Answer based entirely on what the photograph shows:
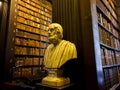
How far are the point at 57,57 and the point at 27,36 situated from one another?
180 cm

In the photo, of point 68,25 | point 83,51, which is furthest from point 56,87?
point 68,25

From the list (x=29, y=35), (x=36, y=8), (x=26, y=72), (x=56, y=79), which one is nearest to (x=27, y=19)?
(x=29, y=35)

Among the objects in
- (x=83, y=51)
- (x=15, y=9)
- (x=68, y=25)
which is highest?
(x=15, y=9)

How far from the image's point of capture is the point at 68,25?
159cm

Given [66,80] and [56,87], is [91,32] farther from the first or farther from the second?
[56,87]

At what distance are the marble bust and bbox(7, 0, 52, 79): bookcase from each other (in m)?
1.03

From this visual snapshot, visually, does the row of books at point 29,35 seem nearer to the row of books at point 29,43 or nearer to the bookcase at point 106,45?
the row of books at point 29,43

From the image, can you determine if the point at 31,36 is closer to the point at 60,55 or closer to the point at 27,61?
the point at 27,61

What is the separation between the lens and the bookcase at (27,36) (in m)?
2.39

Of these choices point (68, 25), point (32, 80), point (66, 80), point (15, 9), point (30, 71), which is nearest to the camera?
point (66, 80)

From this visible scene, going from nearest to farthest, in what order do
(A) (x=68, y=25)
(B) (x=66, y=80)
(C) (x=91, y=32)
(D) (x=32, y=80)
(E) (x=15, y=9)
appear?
(B) (x=66, y=80) < (C) (x=91, y=32) < (A) (x=68, y=25) < (D) (x=32, y=80) < (E) (x=15, y=9)

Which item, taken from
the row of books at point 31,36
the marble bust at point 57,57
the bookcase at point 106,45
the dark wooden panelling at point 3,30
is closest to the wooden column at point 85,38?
the marble bust at point 57,57

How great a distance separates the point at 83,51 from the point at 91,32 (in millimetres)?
218

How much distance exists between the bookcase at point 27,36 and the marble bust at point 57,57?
103 centimetres
